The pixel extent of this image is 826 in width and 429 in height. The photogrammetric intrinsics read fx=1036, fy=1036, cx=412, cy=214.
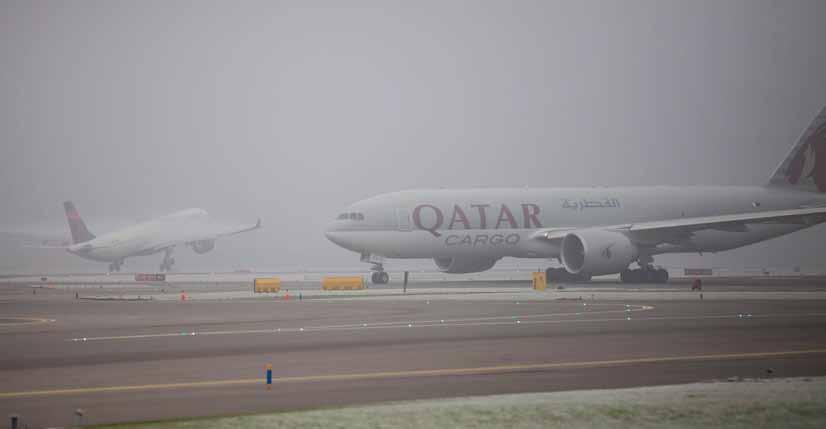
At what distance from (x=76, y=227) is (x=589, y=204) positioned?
69.2m

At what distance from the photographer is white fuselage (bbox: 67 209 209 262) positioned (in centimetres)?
11500

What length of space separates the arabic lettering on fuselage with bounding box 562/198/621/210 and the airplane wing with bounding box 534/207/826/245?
7.52 feet

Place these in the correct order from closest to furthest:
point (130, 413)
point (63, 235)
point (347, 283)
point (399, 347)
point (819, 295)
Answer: point (130, 413)
point (399, 347)
point (819, 295)
point (347, 283)
point (63, 235)

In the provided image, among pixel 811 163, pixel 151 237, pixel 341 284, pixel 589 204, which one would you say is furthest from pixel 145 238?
pixel 811 163

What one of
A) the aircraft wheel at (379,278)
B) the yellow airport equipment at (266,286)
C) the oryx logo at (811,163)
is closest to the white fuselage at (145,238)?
the aircraft wheel at (379,278)

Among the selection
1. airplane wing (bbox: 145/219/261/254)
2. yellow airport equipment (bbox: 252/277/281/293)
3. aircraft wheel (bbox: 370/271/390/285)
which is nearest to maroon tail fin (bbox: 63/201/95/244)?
airplane wing (bbox: 145/219/261/254)

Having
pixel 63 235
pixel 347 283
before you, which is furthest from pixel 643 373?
pixel 63 235

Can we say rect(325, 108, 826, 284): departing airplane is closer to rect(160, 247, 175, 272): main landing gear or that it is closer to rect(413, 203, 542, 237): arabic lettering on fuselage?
rect(413, 203, 542, 237): arabic lettering on fuselage

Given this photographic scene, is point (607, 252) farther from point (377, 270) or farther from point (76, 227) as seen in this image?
point (76, 227)

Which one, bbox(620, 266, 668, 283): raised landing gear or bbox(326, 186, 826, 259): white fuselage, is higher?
bbox(326, 186, 826, 259): white fuselage

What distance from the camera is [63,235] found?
121875 millimetres

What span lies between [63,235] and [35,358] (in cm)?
10276

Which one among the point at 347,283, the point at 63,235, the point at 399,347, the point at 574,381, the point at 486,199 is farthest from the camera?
the point at 63,235

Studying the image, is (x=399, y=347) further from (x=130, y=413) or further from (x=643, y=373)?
(x=130, y=413)
